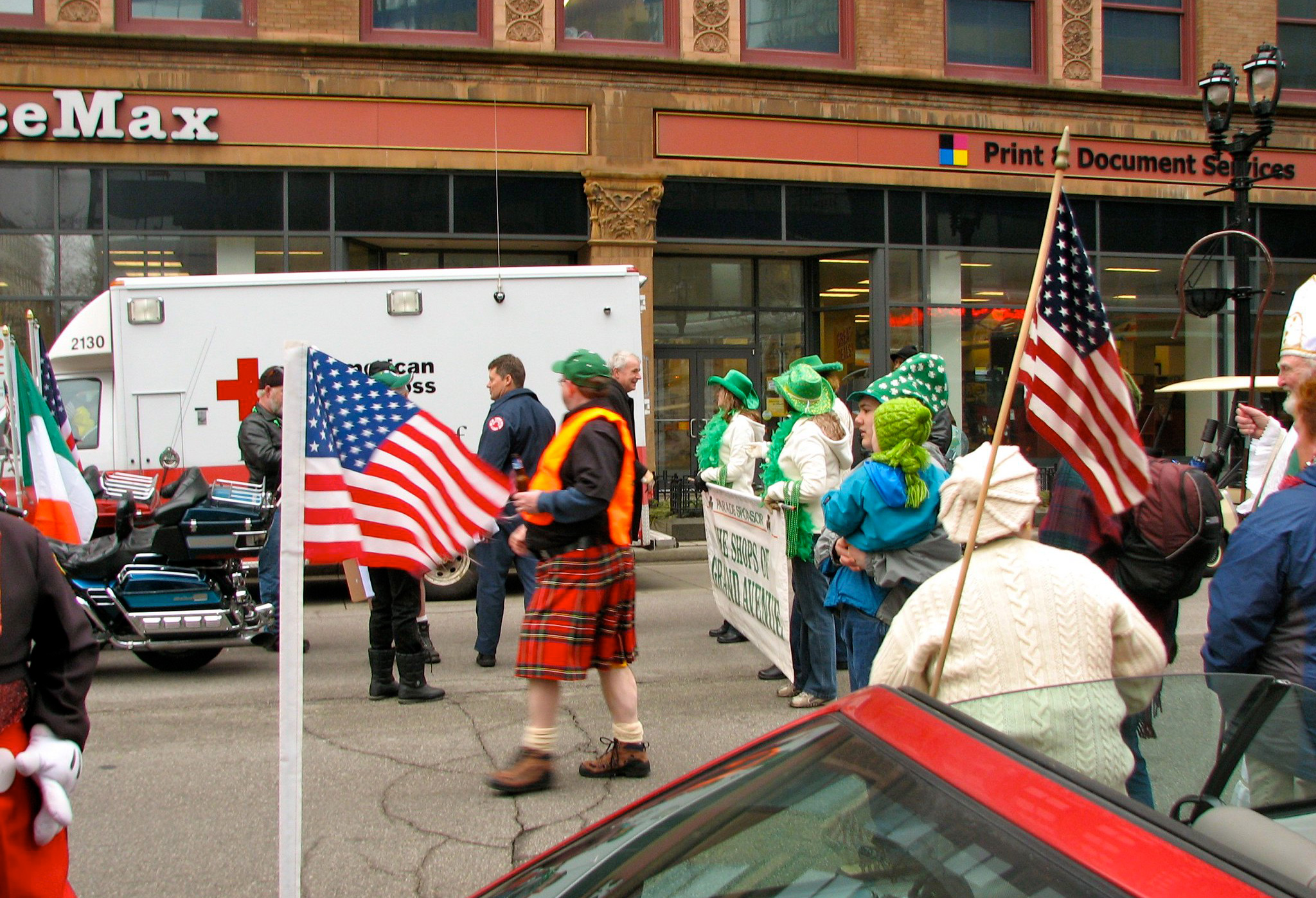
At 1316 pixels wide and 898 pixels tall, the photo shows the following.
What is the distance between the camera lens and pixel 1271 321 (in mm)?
19281

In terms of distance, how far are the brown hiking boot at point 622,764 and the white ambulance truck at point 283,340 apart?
537 cm

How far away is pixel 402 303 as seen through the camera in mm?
10539

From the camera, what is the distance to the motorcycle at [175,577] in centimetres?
713

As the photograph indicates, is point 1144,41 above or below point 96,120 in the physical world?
above

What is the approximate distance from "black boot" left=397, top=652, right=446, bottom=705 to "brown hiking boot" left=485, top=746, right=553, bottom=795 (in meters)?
1.72

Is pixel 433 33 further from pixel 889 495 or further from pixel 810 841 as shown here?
pixel 810 841

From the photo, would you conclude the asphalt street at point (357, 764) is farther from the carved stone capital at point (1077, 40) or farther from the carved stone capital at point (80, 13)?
the carved stone capital at point (1077, 40)

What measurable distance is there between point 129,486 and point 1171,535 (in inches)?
276

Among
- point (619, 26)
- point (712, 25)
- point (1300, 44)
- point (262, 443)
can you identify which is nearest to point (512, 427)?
point (262, 443)

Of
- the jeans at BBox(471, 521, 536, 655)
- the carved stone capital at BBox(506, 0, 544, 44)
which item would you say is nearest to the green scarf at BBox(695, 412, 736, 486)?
the jeans at BBox(471, 521, 536, 655)

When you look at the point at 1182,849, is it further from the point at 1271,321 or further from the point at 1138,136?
the point at 1271,321

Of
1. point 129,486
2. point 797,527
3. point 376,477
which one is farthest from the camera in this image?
point 129,486

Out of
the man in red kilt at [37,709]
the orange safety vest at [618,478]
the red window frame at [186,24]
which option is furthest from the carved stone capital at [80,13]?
the man in red kilt at [37,709]

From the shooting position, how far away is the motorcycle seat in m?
7.35
